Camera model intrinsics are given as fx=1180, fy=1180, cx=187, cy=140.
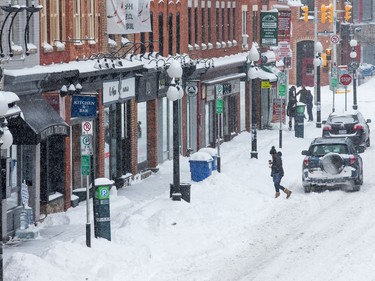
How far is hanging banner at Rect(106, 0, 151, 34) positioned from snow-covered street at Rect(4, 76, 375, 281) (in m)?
4.92

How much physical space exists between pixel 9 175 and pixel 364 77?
6895cm

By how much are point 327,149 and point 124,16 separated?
24.3 feet

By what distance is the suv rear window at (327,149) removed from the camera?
113 feet

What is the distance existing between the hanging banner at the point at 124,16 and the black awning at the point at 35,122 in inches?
273

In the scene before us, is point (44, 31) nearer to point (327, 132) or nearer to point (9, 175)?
point (9, 175)

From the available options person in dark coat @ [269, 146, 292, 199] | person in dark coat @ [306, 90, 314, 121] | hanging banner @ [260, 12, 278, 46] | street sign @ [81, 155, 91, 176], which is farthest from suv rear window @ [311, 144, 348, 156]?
person in dark coat @ [306, 90, 314, 121]

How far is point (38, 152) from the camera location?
2891 cm

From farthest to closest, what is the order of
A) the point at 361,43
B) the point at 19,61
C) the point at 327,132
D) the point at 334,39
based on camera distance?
the point at 361,43 → the point at 334,39 → the point at 327,132 → the point at 19,61

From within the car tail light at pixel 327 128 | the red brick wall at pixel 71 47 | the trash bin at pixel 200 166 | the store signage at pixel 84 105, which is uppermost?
the red brick wall at pixel 71 47

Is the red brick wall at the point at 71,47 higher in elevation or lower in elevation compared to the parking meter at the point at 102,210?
higher

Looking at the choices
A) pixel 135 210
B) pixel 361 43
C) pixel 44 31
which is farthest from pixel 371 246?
pixel 361 43

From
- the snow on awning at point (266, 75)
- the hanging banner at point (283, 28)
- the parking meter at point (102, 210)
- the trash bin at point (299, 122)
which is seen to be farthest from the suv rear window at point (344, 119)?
the parking meter at point (102, 210)

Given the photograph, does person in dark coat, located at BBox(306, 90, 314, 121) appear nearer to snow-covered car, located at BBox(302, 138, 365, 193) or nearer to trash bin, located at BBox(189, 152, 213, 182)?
trash bin, located at BBox(189, 152, 213, 182)

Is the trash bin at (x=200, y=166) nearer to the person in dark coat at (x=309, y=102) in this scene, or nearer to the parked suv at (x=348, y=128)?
the parked suv at (x=348, y=128)
